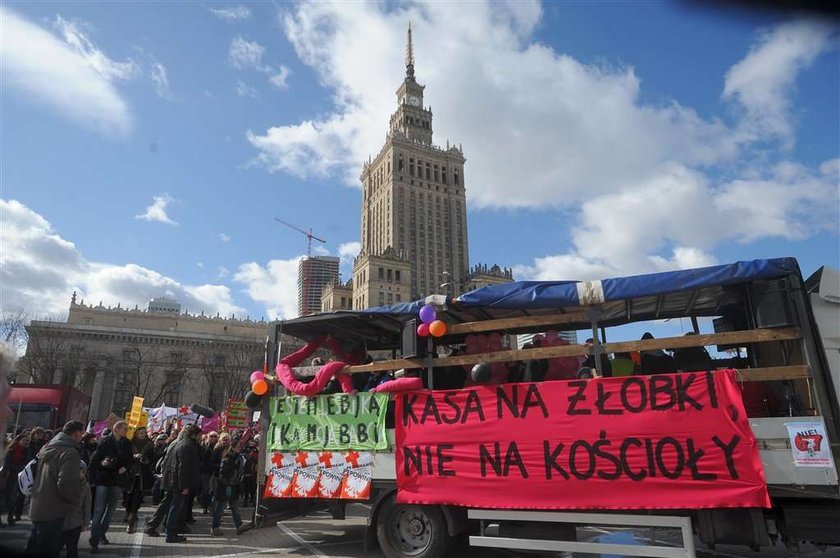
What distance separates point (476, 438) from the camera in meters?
7.32

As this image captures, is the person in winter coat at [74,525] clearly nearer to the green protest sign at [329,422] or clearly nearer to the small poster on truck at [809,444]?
the green protest sign at [329,422]

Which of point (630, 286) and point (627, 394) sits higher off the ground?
point (630, 286)

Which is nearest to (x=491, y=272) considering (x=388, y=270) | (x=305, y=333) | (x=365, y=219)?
(x=388, y=270)

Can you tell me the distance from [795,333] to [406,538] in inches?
222

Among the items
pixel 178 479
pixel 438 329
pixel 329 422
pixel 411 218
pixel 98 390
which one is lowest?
pixel 178 479

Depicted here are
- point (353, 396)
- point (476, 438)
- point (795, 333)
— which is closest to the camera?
point (795, 333)

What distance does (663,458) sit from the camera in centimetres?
629

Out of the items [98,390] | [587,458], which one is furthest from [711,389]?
[98,390]

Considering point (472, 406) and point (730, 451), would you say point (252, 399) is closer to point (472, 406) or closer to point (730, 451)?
point (472, 406)

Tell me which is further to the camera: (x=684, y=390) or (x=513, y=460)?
(x=513, y=460)

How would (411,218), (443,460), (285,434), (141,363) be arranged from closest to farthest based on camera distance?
(443,460) → (285,434) → (141,363) → (411,218)

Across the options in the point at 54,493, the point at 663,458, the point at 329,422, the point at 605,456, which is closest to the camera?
the point at 54,493

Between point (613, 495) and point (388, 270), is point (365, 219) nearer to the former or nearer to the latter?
point (388, 270)

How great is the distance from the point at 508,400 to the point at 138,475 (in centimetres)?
840
